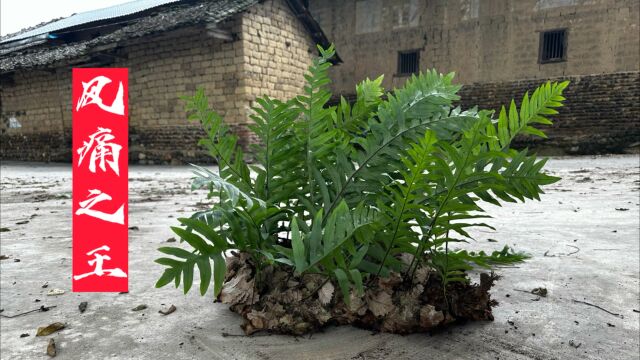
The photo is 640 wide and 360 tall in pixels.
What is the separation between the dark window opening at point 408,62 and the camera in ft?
39.5

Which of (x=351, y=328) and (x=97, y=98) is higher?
(x=97, y=98)

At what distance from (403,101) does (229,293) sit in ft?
2.60

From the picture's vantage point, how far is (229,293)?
1.20 meters

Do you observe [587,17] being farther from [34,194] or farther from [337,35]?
[34,194]

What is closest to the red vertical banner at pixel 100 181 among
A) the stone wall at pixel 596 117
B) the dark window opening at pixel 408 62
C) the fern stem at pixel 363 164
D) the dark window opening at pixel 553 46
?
the fern stem at pixel 363 164

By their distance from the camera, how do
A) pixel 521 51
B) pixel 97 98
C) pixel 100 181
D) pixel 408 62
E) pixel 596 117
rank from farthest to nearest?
1. pixel 408 62
2. pixel 521 51
3. pixel 596 117
4. pixel 97 98
5. pixel 100 181

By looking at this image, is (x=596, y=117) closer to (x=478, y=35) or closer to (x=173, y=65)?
(x=478, y=35)

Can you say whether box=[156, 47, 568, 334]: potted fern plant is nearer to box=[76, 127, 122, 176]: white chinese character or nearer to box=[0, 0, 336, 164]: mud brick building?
box=[76, 127, 122, 176]: white chinese character

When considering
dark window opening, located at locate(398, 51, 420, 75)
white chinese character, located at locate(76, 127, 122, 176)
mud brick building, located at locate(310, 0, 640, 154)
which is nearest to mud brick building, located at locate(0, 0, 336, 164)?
mud brick building, located at locate(310, 0, 640, 154)

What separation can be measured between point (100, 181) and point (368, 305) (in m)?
1.28

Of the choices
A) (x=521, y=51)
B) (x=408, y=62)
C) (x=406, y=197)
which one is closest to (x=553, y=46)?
(x=521, y=51)

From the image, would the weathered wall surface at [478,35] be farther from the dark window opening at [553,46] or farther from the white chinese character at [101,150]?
the white chinese character at [101,150]

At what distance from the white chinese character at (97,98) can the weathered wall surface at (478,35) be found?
1106cm

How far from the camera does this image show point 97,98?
5.98ft
